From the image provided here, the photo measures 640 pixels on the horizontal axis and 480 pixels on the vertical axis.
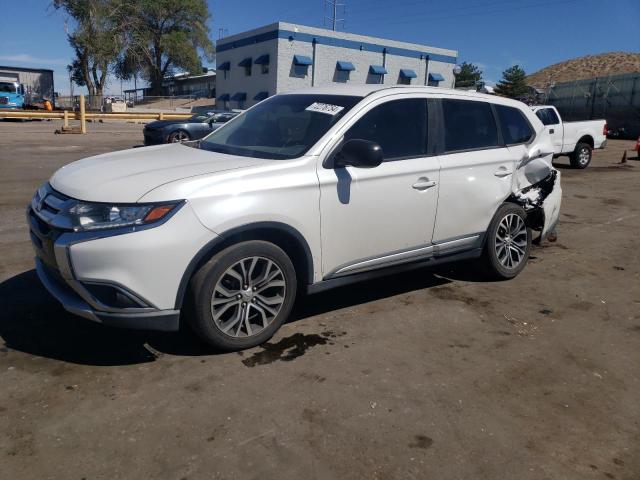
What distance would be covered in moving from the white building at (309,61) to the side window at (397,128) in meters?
35.5

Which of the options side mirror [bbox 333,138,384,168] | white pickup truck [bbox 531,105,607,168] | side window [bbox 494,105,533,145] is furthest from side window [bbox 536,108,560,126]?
side mirror [bbox 333,138,384,168]

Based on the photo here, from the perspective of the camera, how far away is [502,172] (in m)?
5.09

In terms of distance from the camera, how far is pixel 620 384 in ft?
11.5

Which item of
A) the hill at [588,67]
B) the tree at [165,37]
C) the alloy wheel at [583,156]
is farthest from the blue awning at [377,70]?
the hill at [588,67]

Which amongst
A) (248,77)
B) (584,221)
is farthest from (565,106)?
(584,221)

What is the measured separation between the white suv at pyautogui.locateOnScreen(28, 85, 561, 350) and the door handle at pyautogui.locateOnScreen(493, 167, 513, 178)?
0.01 meters

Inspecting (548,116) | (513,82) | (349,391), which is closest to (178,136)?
(548,116)

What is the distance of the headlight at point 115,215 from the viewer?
319 centimetres

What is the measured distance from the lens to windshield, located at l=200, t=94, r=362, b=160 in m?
4.07

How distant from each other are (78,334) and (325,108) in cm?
250

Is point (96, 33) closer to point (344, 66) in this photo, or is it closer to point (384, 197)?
point (344, 66)

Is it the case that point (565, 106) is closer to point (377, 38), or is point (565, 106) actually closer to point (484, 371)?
point (377, 38)

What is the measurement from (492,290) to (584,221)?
14.1ft

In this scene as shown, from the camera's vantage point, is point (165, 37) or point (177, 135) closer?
point (177, 135)
